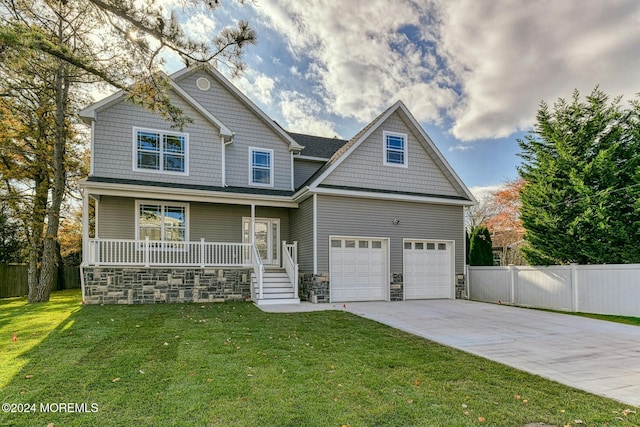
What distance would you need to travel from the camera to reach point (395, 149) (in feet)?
44.1

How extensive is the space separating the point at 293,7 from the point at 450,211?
29.9 feet

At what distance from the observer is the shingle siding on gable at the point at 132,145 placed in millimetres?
11922

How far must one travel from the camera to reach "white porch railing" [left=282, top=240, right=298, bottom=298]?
11891 millimetres

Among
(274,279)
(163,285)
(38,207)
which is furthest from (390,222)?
(38,207)

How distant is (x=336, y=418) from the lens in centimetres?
338

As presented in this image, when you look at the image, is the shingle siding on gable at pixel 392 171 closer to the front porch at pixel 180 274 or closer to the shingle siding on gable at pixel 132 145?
the front porch at pixel 180 274

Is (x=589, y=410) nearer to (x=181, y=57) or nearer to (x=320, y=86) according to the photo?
(x=181, y=57)

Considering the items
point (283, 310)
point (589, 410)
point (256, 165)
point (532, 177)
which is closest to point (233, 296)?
point (283, 310)

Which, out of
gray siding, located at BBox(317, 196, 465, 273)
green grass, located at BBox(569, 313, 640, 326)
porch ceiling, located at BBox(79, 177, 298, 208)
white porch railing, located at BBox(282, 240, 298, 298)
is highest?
porch ceiling, located at BBox(79, 177, 298, 208)

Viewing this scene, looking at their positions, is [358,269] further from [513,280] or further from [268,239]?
[513,280]

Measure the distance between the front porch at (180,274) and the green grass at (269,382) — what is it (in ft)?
13.1

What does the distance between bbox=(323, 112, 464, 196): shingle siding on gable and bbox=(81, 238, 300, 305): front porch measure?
3.30 m

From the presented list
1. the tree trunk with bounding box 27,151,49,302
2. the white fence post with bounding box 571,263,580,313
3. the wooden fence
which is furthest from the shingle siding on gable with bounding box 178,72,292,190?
the wooden fence

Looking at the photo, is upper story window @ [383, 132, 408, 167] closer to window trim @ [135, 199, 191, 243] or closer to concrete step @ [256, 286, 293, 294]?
concrete step @ [256, 286, 293, 294]
